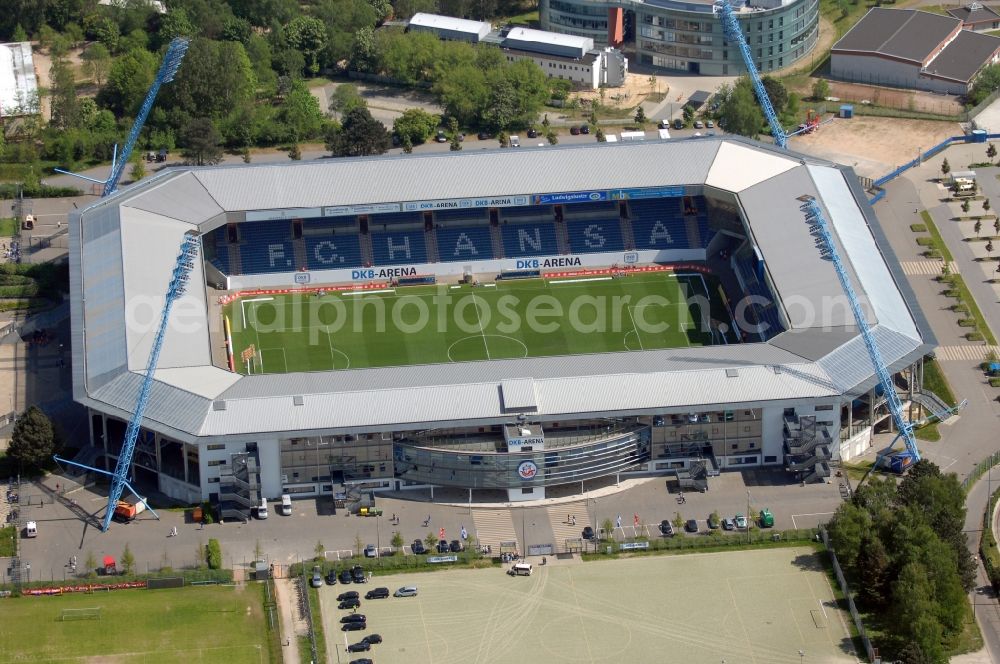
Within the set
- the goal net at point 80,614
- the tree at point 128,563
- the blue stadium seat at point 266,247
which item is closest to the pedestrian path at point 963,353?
the blue stadium seat at point 266,247

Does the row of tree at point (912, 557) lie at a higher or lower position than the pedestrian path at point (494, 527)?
lower

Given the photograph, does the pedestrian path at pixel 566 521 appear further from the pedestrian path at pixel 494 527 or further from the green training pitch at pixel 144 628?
the green training pitch at pixel 144 628

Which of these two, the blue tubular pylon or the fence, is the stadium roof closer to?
the blue tubular pylon

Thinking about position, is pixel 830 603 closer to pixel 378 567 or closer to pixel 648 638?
pixel 648 638

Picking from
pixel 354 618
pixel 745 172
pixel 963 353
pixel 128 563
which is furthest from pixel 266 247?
pixel 963 353

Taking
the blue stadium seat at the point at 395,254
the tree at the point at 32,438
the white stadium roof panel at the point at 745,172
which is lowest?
the tree at the point at 32,438

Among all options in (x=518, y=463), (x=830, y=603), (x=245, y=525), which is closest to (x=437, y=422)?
(x=518, y=463)
